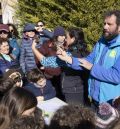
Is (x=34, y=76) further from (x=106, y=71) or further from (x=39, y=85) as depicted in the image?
(x=106, y=71)

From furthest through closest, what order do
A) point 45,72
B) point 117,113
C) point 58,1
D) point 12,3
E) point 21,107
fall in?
1. point 12,3
2. point 58,1
3. point 45,72
4. point 21,107
5. point 117,113

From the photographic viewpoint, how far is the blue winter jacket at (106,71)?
13.7ft

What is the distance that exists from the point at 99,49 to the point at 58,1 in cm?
493

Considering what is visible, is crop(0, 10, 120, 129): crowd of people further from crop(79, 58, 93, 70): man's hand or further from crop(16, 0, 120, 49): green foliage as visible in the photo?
crop(16, 0, 120, 49): green foliage

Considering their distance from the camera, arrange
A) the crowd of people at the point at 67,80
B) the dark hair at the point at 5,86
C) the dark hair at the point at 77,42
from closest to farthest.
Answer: the crowd of people at the point at 67,80, the dark hair at the point at 5,86, the dark hair at the point at 77,42

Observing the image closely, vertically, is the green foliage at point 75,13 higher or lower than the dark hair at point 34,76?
higher

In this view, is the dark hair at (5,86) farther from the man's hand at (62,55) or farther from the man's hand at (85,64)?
the man's hand at (85,64)

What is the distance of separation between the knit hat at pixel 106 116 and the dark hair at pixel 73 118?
6 cm

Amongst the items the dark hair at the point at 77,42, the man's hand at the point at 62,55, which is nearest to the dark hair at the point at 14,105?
the man's hand at the point at 62,55

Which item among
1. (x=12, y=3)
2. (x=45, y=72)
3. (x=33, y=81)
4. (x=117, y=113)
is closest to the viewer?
(x=117, y=113)

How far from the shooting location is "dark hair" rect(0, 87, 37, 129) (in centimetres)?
Result: 271

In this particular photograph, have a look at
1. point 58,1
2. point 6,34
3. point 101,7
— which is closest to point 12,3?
point 58,1

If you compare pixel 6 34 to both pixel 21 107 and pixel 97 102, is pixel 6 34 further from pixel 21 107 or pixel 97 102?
pixel 21 107

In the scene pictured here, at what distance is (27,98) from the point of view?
2.77 metres
